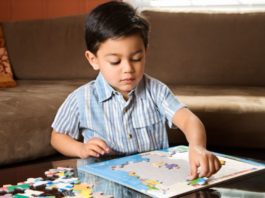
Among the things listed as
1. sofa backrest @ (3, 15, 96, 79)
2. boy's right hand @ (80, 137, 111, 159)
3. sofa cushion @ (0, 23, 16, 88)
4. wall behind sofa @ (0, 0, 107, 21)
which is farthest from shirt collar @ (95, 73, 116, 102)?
wall behind sofa @ (0, 0, 107, 21)

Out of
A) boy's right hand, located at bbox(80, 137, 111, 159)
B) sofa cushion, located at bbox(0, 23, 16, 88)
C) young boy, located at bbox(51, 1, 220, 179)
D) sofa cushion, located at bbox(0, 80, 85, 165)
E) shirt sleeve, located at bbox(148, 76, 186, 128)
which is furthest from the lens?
sofa cushion, located at bbox(0, 23, 16, 88)

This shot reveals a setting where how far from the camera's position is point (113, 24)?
3.84 ft

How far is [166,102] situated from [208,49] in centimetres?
120

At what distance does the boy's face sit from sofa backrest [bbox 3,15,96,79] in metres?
1.40

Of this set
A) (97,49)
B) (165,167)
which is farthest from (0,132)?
(165,167)

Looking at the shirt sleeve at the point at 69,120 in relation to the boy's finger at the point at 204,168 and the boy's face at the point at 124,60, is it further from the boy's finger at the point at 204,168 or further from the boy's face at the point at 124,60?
the boy's finger at the point at 204,168

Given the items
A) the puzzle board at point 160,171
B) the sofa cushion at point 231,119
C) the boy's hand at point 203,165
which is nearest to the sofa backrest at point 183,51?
the sofa cushion at point 231,119

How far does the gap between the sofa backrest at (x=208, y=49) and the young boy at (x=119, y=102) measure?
113 centimetres

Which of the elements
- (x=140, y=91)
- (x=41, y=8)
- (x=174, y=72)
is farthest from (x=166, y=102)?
(x=41, y=8)

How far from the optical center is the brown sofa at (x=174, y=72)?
166cm

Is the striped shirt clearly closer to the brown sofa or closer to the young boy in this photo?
the young boy

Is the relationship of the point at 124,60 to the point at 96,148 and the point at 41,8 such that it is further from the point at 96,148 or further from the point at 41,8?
the point at 41,8

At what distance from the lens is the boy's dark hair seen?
1161 millimetres

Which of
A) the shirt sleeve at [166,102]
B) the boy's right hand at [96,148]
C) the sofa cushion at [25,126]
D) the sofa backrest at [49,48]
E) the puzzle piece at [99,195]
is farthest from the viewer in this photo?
the sofa backrest at [49,48]
